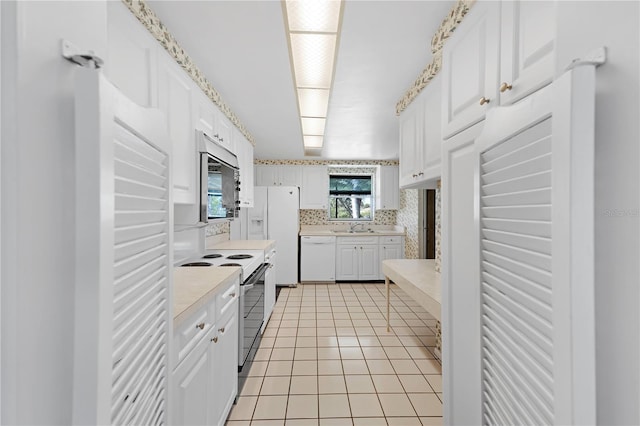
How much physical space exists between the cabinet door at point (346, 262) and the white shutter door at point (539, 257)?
418 cm

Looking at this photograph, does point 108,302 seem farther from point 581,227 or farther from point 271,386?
point 271,386

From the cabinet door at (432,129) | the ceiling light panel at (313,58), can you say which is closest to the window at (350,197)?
the ceiling light panel at (313,58)

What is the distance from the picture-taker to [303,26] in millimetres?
1575

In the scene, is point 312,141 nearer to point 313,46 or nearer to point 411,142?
point 411,142

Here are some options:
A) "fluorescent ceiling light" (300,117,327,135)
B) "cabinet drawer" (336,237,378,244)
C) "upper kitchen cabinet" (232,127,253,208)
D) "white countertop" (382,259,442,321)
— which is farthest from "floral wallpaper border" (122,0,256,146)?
"cabinet drawer" (336,237,378,244)

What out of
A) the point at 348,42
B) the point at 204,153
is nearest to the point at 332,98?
the point at 348,42

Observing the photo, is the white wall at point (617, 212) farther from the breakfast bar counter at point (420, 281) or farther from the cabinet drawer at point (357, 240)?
the cabinet drawer at point (357, 240)

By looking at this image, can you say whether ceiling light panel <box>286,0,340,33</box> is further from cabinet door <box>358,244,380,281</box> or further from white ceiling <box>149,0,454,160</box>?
cabinet door <box>358,244,380,281</box>

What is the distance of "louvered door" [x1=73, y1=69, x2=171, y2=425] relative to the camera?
1.58 ft

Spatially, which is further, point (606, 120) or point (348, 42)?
point (348, 42)

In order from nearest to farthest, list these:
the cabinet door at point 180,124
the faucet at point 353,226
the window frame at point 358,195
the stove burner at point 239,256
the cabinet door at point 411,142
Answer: the cabinet door at point 180,124 < the cabinet door at point 411,142 < the stove burner at point 239,256 < the faucet at point 353,226 < the window frame at point 358,195

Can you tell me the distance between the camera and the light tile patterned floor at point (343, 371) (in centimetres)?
176

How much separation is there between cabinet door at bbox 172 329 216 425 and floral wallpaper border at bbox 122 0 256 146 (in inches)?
60.8

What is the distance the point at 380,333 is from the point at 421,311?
0.89m
